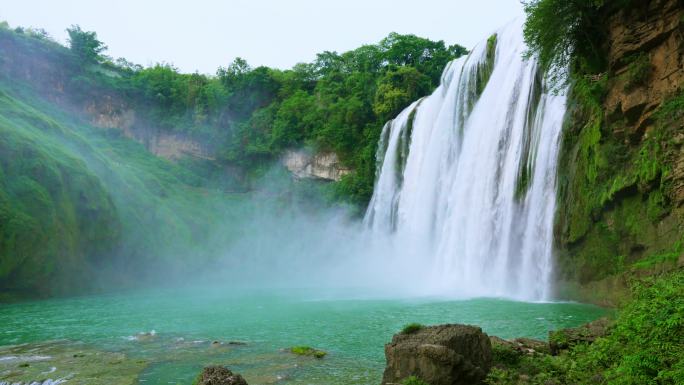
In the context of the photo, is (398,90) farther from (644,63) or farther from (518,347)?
(518,347)

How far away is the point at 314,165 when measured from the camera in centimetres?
4194

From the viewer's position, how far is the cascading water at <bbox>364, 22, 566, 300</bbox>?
17344mm

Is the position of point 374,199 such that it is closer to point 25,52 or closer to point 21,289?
point 21,289

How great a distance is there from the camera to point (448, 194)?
2442cm

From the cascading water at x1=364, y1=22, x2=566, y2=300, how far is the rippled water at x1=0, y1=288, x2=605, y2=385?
3.00 meters

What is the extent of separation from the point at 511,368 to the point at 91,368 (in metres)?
6.46

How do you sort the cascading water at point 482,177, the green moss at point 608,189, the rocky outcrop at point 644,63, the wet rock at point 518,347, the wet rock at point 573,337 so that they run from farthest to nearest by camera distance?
1. the cascading water at point 482,177
2. the rocky outcrop at point 644,63
3. the green moss at point 608,189
4. the wet rock at point 573,337
5. the wet rock at point 518,347

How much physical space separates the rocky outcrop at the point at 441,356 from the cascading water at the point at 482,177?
10.8 m

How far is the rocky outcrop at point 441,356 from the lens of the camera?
578 centimetres

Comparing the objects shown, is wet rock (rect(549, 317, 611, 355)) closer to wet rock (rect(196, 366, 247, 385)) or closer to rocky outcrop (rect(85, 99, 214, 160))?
wet rock (rect(196, 366, 247, 385))

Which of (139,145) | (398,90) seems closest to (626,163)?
(398,90)

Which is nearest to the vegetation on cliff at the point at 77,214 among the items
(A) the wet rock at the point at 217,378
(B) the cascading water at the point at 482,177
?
(B) the cascading water at the point at 482,177

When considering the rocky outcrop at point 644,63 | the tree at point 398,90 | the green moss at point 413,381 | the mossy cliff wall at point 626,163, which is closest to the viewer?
the green moss at point 413,381

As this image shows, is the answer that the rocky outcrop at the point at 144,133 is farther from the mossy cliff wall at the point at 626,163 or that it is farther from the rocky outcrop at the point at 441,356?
the rocky outcrop at the point at 441,356
